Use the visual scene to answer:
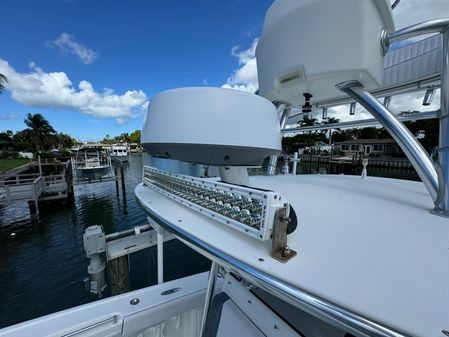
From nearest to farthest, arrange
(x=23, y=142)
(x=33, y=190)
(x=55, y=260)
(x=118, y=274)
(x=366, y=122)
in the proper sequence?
(x=366, y=122) → (x=118, y=274) → (x=55, y=260) → (x=33, y=190) → (x=23, y=142)

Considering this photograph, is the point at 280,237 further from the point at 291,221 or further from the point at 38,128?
the point at 38,128

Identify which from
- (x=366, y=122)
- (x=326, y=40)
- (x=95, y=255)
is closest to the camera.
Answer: (x=326, y=40)

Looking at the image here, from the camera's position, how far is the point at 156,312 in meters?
1.26

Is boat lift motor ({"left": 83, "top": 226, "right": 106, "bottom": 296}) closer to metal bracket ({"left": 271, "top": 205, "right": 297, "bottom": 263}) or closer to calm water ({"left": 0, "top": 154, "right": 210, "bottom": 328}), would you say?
calm water ({"left": 0, "top": 154, "right": 210, "bottom": 328})

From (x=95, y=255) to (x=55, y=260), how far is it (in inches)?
194

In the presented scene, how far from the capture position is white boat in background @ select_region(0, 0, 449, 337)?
1.90ft

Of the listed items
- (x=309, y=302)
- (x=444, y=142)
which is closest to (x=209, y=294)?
(x=309, y=302)

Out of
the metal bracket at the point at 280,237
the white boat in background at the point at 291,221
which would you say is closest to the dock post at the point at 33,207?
the white boat in background at the point at 291,221

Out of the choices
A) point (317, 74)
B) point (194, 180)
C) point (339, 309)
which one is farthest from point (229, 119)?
point (339, 309)

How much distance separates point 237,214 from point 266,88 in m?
1.11

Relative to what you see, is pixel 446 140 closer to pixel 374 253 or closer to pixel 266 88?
pixel 374 253

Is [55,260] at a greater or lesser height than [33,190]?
lesser

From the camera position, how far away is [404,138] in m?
1.20

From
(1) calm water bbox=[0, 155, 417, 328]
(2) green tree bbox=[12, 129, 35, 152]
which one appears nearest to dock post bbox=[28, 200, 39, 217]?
(1) calm water bbox=[0, 155, 417, 328]
